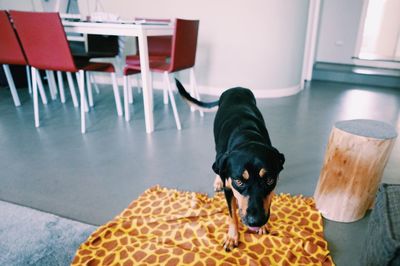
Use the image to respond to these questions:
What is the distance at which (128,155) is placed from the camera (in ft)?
6.78

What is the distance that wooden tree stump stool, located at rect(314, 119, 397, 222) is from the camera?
1.25 m

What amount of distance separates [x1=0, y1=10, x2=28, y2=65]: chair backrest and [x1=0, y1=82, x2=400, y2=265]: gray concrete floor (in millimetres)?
587

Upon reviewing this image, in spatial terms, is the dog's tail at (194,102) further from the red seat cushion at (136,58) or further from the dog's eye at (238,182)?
the red seat cushion at (136,58)

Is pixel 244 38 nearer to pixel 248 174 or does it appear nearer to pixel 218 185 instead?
pixel 218 185

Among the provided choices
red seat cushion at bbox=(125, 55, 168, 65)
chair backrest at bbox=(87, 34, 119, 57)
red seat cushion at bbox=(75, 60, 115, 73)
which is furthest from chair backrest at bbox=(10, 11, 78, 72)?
chair backrest at bbox=(87, 34, 119, 57)

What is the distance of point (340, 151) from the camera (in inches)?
51.8

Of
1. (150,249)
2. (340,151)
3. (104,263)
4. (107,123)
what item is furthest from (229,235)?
(107,123)

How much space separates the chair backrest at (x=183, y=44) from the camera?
7.64 ft

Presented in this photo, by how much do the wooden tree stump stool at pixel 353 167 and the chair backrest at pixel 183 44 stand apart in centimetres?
153

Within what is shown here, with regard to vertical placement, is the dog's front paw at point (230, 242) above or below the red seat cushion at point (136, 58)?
below

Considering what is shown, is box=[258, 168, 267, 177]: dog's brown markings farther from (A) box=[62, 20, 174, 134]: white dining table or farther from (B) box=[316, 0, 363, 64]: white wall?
(B) box=[316, 0, 363, 64]: white wall

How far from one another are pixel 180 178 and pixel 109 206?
0.47 metres

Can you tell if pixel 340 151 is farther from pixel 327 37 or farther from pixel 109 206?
pixel 327 37

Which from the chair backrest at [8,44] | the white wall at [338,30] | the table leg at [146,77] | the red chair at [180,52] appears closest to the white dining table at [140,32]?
the table leg at [146,77]
